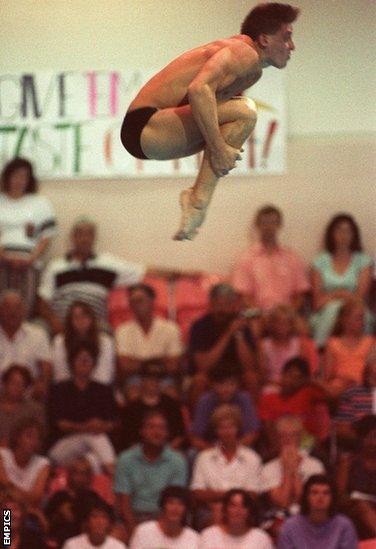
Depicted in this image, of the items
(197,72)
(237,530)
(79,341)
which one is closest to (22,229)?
(79,341)

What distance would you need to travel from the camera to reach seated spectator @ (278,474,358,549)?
802 centimetres

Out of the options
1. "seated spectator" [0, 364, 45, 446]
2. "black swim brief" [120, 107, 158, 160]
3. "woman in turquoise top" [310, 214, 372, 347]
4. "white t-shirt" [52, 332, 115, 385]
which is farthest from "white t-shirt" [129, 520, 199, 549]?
"black swim brief" [120, 107, 158, 160]

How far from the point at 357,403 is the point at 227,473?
0.93m

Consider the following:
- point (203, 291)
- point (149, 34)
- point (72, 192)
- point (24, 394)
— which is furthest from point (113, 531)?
point (149, 34)

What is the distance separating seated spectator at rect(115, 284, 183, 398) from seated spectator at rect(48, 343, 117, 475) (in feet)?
1.51

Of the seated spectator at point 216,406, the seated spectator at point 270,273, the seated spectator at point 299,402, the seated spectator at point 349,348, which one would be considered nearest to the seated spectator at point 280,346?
the seated spectator at point 349,348

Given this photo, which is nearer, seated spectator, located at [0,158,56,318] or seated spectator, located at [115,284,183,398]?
seated spectator, located at [115,284,183,398]

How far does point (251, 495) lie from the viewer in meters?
8.42

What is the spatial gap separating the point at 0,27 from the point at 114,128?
1.05 metres

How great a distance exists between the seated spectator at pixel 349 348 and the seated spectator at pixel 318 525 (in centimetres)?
124

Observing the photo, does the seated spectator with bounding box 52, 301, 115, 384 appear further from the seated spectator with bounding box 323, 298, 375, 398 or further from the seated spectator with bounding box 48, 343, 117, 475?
the seated spectator with bounding box 323, 298, 375, 398

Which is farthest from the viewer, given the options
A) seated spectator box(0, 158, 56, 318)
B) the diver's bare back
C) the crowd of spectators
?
seated spectator box(0, 158, 56, 318)

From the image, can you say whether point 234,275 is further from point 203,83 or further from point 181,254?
point 203,83

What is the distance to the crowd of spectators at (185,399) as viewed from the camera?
8.27 m
